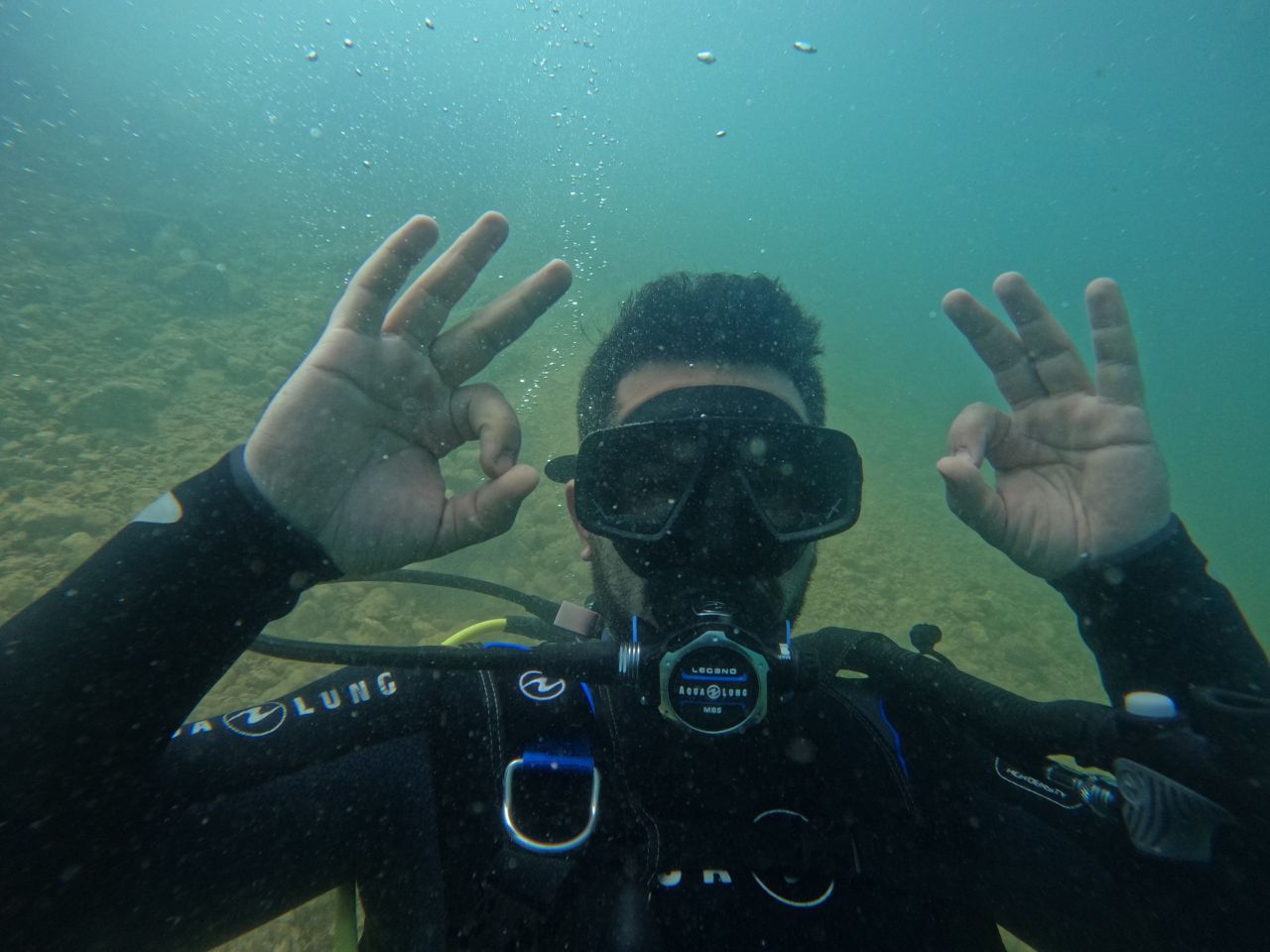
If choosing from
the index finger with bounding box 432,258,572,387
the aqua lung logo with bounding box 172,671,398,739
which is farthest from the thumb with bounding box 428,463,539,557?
the aqua lung logo with bounding box 172,671,398,739

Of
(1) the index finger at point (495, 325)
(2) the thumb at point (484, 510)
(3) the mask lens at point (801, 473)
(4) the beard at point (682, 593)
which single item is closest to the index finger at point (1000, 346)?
(3) the mask lens at point (801, 473)

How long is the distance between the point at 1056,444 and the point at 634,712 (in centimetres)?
181

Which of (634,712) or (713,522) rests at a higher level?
(713,522)

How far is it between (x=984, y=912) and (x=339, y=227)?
111 ft

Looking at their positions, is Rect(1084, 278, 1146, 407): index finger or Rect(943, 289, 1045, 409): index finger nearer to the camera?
Rect(1084, 278, 1146, 407): index finger

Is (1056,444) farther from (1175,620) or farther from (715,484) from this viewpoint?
(715,484)

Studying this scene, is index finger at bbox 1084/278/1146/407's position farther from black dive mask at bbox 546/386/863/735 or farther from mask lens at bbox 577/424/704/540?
mask lens at bbox 577/424/704/540

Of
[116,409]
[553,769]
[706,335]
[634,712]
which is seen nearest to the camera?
[553,769]

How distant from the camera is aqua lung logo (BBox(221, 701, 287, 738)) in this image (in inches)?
77.5

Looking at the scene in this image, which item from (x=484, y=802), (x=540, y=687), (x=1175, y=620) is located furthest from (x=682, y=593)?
(x=1175, y=620)

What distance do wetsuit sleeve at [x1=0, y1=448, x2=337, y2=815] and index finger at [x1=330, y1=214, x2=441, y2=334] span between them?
55 cm

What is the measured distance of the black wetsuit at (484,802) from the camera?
4.84 ft

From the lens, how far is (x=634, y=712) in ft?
6.54

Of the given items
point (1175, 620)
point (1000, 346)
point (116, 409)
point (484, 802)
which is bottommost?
point (116, 409)
